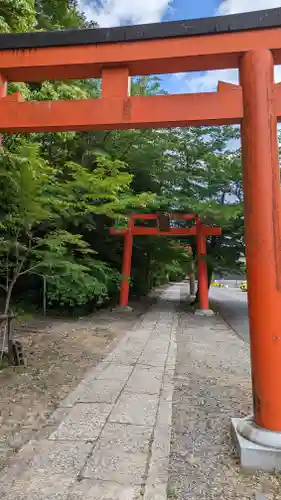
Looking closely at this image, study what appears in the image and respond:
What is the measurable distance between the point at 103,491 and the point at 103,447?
21.5 inches

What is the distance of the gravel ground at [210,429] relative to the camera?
2.24m

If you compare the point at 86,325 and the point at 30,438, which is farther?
the point at 86,325

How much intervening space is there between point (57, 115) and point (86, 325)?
6.92 m

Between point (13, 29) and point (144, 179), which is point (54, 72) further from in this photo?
point (144, 179)

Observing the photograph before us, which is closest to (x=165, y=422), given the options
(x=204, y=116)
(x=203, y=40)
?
(x=204, y=116)

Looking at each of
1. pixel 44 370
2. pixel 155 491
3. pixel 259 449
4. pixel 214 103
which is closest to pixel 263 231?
pixel 214 103

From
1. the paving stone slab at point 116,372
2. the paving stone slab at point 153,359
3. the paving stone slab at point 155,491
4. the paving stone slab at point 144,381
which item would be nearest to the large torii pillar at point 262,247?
the paving stone slab at point 155,491

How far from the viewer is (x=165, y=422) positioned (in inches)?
124

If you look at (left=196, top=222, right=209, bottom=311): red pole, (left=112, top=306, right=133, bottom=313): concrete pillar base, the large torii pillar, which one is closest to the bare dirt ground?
the large torii pillar

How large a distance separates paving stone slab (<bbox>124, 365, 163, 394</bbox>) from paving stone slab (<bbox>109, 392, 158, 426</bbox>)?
0.18 meters

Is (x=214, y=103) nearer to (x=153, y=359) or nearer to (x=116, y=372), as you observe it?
(x=116, y=372)

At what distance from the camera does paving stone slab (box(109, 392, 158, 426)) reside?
10.4ft

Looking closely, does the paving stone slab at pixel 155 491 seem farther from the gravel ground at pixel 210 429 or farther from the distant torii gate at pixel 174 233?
the distant torii gate at pixel 174 233

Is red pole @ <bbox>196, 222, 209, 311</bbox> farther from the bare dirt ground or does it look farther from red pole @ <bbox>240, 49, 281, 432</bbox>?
red pole @ <bbox>240, 49, 281, 432</bbox>
